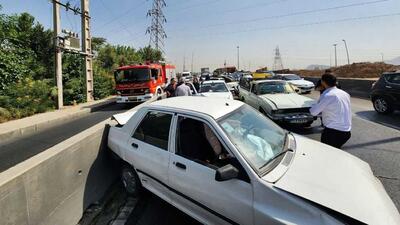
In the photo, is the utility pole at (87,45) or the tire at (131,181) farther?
the utility pole at (87,45)

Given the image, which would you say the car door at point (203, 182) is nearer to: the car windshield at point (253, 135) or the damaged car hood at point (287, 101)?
the car windshield at point (253, 135)

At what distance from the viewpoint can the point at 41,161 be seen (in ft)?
11.2

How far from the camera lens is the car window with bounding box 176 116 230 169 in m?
3.61

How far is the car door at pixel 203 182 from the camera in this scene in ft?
10.2

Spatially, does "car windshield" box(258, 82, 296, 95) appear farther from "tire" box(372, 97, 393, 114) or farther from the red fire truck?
the red fire truck

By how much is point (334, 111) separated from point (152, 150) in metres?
2.71

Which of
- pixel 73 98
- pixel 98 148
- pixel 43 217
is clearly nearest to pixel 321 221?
pixel 43 217

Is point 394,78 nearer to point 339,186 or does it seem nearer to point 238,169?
point 339,186

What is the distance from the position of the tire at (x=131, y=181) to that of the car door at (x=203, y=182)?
93cm

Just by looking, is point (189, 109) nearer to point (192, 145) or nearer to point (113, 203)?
point (192, 145)

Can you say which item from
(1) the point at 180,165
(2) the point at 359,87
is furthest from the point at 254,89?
(2) the point at 359,87

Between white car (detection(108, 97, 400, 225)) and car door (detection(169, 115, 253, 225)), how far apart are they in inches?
0.4

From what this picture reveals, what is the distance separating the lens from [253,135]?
387cm

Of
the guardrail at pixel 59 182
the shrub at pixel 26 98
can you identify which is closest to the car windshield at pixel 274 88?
the guardrail at pixel 59 182
